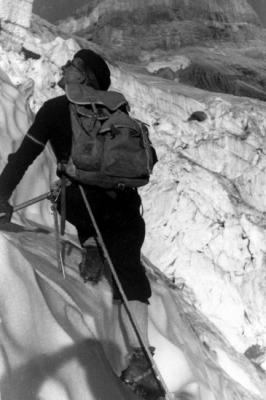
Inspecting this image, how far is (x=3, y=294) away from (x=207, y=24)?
38.0 m

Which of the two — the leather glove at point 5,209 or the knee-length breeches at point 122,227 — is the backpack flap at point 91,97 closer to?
the knee-length breeches at point 122,227

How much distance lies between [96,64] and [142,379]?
3.92 ft

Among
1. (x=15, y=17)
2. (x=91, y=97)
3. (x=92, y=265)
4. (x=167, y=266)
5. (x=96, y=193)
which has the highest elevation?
(x=91, y=97)

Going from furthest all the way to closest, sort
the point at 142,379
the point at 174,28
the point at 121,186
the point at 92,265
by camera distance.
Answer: the point at 174,28 → the point at 92,265 → the point at 121,186 → the point at 142,379

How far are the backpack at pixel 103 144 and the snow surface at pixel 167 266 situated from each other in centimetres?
40

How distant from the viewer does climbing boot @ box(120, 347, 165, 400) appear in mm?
1675

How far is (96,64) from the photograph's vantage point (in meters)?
1.84

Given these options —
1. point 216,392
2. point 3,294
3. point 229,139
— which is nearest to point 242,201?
point 229,139

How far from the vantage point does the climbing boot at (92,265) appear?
2104 millimetres

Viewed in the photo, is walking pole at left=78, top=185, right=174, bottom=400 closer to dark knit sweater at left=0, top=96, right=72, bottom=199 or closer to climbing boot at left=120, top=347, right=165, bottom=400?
climbing boot at left=120, top=347, right=165, bottom=400

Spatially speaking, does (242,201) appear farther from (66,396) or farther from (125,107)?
(66,396)

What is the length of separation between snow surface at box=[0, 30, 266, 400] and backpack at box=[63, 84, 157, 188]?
401 millimetres

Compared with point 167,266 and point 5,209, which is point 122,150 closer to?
point 5,209

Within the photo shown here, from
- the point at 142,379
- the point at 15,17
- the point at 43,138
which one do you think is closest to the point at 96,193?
the point at 43,138
